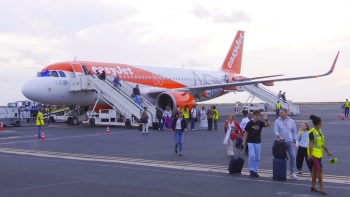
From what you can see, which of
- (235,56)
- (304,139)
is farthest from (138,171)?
(235,56)

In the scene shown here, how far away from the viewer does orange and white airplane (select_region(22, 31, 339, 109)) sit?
29547 mm

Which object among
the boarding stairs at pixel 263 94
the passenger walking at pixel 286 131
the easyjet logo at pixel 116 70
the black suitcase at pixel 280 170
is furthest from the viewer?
the boarding stairs at pixel 263 94

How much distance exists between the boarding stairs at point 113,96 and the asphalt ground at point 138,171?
28.1 feet

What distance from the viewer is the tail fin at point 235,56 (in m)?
48.5

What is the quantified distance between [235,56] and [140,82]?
662 inches

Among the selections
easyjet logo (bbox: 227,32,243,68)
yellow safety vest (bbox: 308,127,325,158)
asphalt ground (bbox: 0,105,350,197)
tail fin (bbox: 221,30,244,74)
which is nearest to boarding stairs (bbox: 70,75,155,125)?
asphalt ground (bbox: 0,105,350,197)

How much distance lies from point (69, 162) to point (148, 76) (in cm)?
2150

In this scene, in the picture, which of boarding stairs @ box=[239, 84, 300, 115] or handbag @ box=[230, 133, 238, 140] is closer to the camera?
handbag @ box=[230, 133, 238, 140]

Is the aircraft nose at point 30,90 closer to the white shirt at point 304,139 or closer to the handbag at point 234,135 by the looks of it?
the handbag at point 234,135

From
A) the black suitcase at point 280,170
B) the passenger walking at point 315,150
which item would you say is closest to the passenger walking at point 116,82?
the black suitcase at point 280,170

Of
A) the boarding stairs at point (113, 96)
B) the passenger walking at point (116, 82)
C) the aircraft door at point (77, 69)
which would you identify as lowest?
the boarding stairs at point (113, 96)

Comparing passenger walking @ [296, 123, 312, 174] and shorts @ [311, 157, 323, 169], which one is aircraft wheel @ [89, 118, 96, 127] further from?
shorts @ [311, 157, 323, 169]

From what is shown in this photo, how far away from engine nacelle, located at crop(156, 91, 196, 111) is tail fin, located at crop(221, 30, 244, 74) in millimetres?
15272

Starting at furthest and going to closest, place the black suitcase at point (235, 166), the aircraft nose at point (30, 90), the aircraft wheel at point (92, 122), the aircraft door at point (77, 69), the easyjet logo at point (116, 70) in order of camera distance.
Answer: the easyjet logo at point (116, 70) → the aircraft wheel at point (92, 122) → the aircraft door at point (77, 69) → the aircraft nose at point (30, 90) → the black suitcase at point (235, 166)
